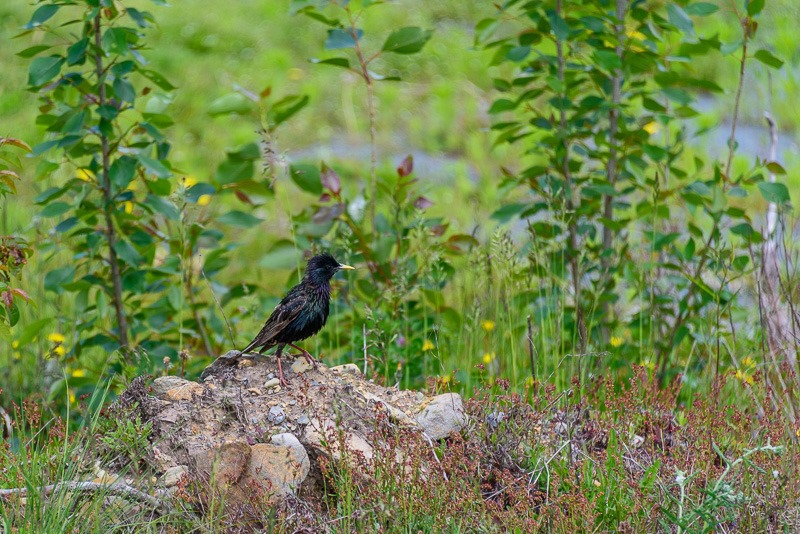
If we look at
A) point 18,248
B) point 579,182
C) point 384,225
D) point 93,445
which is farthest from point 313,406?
point 579,182

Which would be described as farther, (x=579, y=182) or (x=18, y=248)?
(x=579, y=182)

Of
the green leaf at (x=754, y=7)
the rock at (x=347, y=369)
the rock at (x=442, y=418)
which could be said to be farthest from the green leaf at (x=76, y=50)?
the green leaf at (x=754, y=7)

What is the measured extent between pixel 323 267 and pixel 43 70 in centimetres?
133

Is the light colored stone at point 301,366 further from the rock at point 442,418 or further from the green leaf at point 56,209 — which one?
the green leaf at point 56,209

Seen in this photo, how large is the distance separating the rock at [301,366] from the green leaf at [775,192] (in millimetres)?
1957

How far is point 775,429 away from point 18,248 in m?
2.46

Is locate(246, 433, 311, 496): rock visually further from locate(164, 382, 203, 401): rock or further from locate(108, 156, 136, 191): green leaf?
locate(108, 156, 136, 191): green leaf

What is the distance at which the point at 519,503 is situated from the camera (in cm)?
262

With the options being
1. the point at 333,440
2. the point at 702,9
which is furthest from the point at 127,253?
the point at 702,9

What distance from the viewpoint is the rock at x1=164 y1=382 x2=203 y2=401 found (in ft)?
9.89

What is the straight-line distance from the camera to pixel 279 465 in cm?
279

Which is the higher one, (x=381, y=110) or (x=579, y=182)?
(x=579, y=182)

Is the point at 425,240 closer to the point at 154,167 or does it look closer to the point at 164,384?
the point at 154,167

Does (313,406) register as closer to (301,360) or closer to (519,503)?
(301,360)
